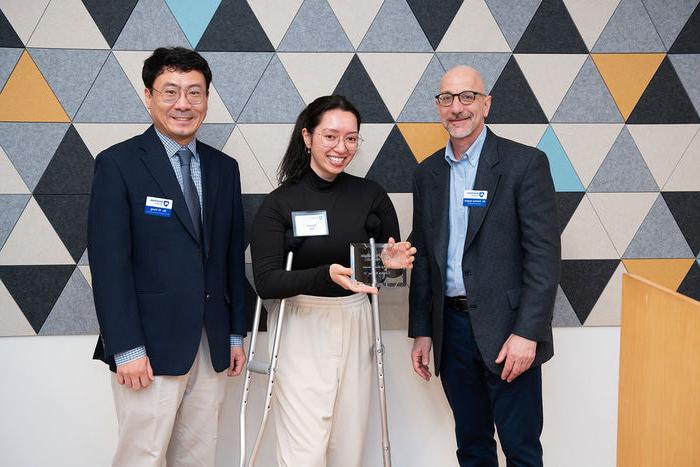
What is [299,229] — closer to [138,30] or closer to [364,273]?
[364,273]

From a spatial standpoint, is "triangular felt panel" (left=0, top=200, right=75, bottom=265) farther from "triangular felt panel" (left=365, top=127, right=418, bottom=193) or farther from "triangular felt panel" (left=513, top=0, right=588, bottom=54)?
"triangular felt panel" (left=513, top=0, right=588, bottom=54)

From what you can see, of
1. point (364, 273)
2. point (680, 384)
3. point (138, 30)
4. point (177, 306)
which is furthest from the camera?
point (138, 30)

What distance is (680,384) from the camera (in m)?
1.69

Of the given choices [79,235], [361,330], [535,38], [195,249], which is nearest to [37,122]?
[79,235]

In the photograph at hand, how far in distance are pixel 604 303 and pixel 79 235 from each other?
8.81 feet

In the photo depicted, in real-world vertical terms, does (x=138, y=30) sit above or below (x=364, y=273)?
above

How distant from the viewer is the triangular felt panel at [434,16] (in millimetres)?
2855

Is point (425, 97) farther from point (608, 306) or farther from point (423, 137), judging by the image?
point (608, 306)

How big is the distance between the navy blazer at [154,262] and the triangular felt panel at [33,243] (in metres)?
0.86

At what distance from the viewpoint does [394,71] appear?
2861mm

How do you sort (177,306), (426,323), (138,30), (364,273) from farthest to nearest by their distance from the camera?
(138,30), (426,323), (177,306), (364,273)

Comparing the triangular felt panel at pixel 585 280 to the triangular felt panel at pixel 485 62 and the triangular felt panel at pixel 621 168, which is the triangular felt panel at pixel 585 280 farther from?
the triangular felt panel at pixel 485 62

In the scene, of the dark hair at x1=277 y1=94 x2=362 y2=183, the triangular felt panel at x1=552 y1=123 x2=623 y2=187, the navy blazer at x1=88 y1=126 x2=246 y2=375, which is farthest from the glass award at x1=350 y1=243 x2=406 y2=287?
the triangular felt panel at x1=552 y1=123 x2=623 y2=187

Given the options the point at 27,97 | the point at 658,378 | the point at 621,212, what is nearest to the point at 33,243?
the point at 27,97
